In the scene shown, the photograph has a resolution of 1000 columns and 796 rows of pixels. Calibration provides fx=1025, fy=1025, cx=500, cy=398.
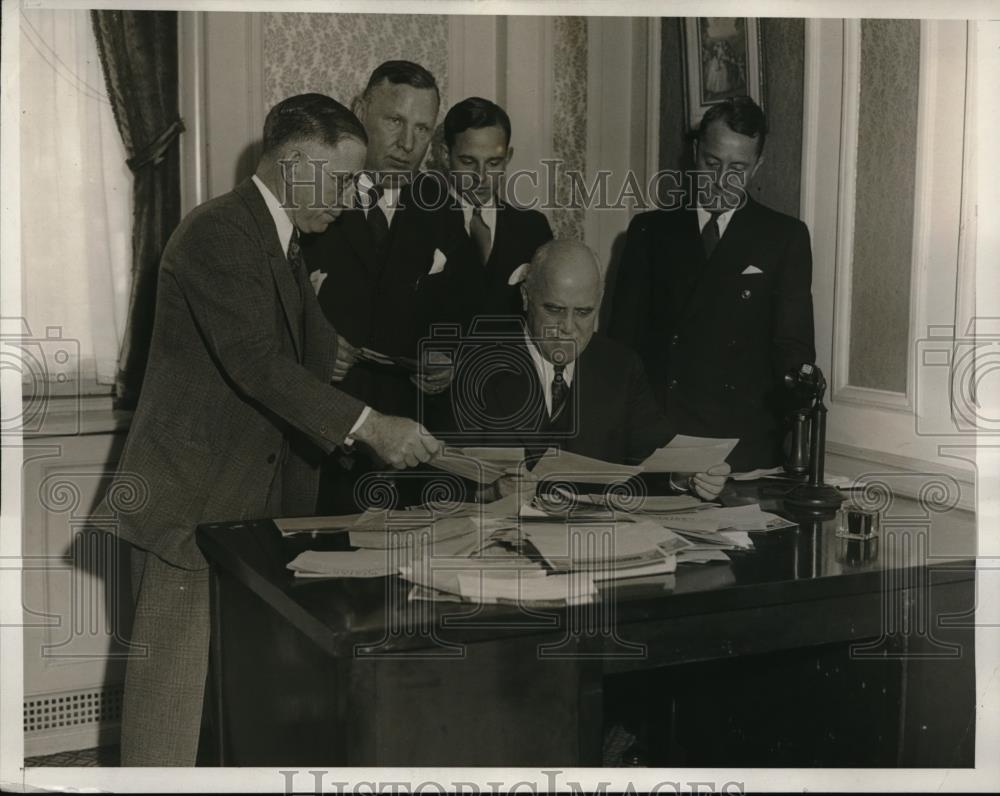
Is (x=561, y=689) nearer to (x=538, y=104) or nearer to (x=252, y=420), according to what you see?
(x=252, y=420)

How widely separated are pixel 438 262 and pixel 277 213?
3.07 ft

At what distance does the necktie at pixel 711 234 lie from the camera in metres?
3.35

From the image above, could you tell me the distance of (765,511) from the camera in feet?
8.04

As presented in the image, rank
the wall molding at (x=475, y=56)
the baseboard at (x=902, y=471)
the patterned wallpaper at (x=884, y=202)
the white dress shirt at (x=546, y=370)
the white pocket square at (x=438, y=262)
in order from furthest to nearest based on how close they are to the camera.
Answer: the wall molding at (x=475, y=56) → the white pocket square at (x=438, y=262) → the white dress shirt at (x=546, y=370) → the patterned wallpaper at (x=884, y=202) → the baseboard at (x=902, y=471)

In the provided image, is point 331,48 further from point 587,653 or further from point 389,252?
point 587,653

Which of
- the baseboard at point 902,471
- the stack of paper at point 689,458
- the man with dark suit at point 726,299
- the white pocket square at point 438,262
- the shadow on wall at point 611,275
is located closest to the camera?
the stack of paper at point 689,458

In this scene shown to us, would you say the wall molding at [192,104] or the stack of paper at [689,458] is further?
the wall molding at [192,104]

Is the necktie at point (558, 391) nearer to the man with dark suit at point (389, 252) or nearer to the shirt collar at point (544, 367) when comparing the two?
the shirt collar at point (544, 367)

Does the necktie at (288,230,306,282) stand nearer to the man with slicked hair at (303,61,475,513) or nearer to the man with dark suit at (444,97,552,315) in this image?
the man with slicked hair at (303,61,475,513)

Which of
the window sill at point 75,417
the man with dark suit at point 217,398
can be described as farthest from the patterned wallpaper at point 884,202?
the window sill at point 75,417

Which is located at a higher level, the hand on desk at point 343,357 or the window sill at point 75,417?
the hand on desk at point 343,357

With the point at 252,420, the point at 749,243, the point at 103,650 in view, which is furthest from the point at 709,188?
the point at 103,650

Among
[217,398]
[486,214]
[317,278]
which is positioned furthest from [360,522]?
[486,214]

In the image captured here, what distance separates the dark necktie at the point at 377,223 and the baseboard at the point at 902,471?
1568 mm
